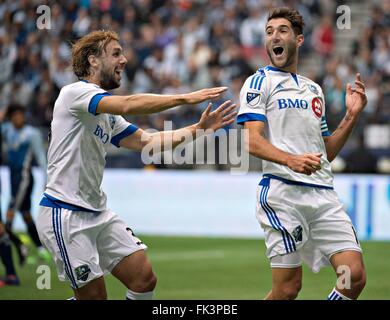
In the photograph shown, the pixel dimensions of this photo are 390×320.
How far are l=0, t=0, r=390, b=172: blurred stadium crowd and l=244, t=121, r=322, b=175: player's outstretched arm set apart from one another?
11391 millimetres

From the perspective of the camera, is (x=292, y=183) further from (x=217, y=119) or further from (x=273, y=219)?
(x=217, y=119)

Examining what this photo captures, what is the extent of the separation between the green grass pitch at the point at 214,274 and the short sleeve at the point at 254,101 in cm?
360

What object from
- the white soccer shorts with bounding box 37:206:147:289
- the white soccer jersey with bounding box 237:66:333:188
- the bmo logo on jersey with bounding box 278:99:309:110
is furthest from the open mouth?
the white soccer shorts with bounding box 37:206:147:289

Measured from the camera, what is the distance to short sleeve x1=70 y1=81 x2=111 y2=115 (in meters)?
6.91

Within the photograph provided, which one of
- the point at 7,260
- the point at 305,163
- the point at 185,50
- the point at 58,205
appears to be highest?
the point at 185,50

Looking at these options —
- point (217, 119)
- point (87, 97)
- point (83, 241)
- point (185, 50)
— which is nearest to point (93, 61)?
point (87, 97)

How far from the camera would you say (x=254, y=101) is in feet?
24.0

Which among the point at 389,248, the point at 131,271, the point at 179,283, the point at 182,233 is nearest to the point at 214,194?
the point at 182,233

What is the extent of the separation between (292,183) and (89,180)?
158 centimetres

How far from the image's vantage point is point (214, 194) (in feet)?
56.3

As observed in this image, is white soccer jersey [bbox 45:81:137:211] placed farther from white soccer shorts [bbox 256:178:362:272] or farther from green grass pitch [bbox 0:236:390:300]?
green grass pitch [bbox 0:236:390:300]

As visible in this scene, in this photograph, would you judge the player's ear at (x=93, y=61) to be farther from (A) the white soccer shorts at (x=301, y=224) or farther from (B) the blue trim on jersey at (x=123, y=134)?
(A) the white soccer shorts at (x=301, y=224)

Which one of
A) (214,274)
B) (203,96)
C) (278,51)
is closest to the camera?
(203,96)
